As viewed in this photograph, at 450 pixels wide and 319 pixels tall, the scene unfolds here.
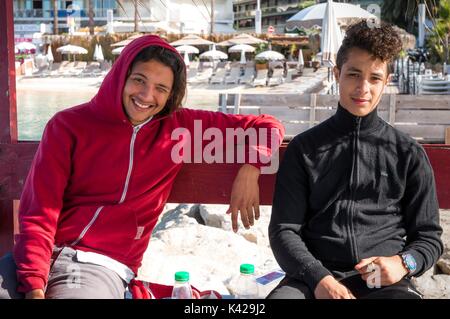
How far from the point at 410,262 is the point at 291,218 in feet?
1.36

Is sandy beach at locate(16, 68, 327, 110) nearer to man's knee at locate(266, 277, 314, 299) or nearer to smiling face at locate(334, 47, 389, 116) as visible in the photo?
smiling face at locate(334, 47, 389, 116)

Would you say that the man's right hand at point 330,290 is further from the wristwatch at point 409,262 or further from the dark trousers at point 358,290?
the wristwatch at point 409,262

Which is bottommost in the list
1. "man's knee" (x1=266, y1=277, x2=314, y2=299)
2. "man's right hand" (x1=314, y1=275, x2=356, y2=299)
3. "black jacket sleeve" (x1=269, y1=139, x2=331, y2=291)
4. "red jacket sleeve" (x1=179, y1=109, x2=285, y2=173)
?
"man's knee" (x1=266, y1=277, x2=314, y2=299)

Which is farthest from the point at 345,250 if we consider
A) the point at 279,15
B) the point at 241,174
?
the point at 279,15

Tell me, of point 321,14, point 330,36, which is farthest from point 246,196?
point 321,14

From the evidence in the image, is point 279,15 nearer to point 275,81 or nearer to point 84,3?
point 84,3

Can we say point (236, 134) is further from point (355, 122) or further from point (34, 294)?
point (34, 294)

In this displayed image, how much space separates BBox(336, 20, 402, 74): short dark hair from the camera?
6.90 feet

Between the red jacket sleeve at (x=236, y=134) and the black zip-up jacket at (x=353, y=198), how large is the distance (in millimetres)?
186

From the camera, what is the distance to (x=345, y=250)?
2055mm

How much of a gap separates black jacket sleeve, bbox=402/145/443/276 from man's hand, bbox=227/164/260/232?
54cm

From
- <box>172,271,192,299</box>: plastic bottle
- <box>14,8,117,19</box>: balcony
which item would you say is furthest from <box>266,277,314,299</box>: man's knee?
<box>14,8,117,19</box>: balcony

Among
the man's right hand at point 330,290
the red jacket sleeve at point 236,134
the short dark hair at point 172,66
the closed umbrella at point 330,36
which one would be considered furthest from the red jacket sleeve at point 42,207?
the closed umbrella at point 330,36
